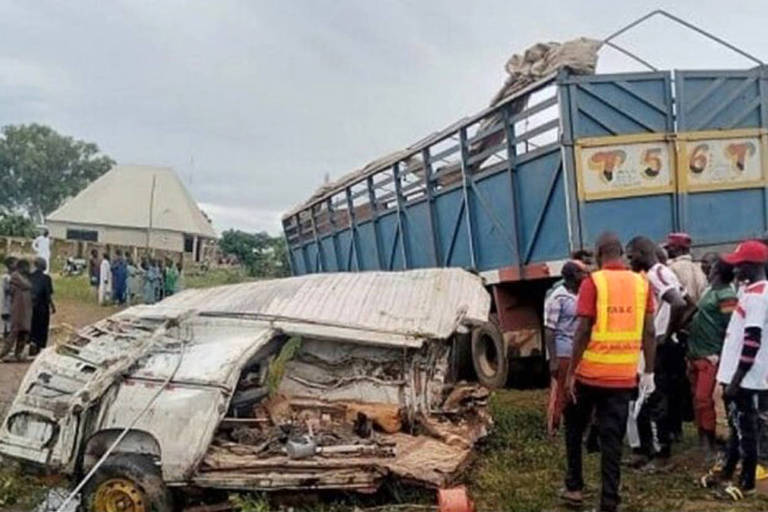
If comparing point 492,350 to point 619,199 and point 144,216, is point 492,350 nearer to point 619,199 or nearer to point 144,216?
point 619,199

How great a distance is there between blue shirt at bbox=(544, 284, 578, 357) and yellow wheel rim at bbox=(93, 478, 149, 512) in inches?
117

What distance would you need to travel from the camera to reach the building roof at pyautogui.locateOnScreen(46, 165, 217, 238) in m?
41.0

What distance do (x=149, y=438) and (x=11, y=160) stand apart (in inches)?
2439

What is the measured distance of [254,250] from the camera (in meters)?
39.8

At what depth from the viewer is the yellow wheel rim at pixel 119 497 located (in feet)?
14.7

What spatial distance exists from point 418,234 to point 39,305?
Answer: 5.61 meters

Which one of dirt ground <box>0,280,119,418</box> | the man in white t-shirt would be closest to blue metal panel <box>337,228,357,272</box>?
dirt ground <box>0,280,119,418</box>

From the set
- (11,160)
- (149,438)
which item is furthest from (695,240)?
(11,160)

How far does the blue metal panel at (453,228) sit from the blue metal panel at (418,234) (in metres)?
0.26

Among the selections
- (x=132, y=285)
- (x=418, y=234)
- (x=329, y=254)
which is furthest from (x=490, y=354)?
(x=132, y=285)

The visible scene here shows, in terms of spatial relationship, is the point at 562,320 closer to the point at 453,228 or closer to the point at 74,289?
the point at 453,228

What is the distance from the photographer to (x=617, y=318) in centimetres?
443

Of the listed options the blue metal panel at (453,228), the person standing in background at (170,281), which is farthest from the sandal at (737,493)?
the person standing in background at (170,281)

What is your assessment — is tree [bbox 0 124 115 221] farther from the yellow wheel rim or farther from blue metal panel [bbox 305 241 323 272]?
the yellow wheel rim
